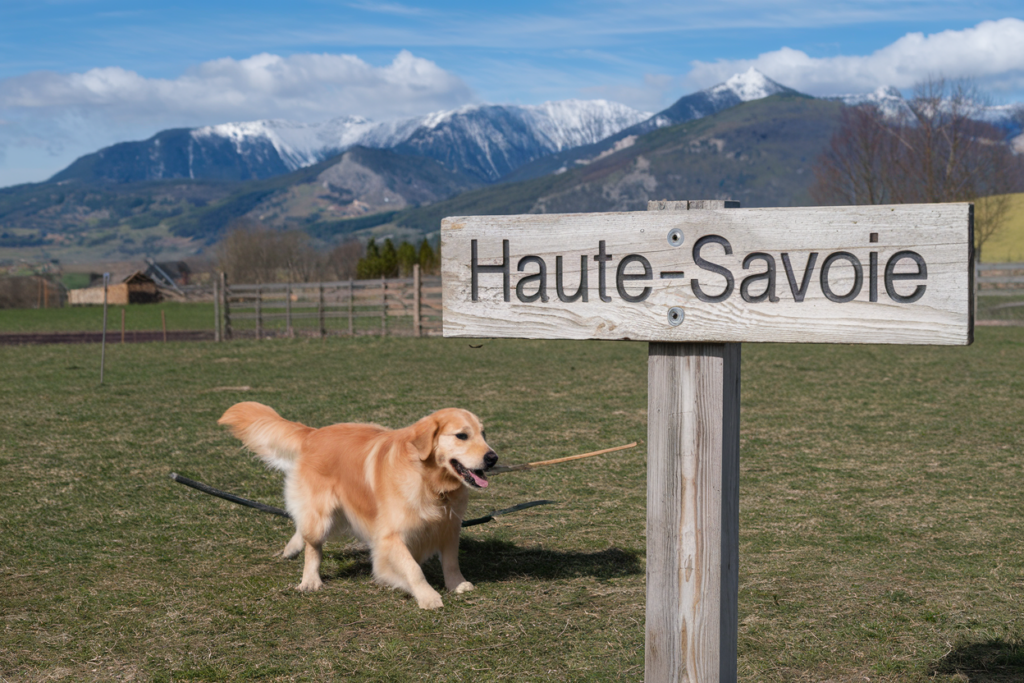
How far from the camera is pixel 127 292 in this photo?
241ft

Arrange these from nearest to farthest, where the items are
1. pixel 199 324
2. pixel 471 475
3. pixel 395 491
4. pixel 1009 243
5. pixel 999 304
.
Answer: pixel 471 475, pixel 395 491, pixel 999 304, pixel 199 324, pixel 1009 243

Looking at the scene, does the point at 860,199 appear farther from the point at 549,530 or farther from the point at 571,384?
the point at 549,530

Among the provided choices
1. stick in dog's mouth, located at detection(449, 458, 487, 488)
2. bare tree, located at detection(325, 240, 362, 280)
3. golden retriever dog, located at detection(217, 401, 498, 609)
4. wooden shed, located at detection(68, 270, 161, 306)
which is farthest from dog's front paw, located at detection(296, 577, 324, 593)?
bare tree, located at detection(325, 240, 362, 280)

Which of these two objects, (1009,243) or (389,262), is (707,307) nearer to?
(1009,243)

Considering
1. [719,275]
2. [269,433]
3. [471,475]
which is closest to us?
[719,275]

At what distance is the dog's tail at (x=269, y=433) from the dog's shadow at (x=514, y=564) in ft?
2.39

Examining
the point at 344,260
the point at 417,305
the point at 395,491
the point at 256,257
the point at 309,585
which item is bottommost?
the point at 309,585

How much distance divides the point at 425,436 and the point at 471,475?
0.31m

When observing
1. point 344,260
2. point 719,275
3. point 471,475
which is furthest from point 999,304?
point 344,260

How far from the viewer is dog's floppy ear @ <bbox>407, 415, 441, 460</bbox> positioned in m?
4.09

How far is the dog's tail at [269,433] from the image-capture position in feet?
16.0

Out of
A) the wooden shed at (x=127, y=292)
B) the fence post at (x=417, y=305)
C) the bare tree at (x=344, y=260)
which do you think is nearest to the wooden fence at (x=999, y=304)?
the fence post at (x=417, y=305)

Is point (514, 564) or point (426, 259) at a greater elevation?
point (426, 259)

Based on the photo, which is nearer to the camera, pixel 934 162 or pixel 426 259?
pixel 934 162
